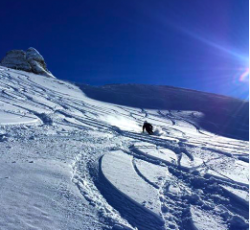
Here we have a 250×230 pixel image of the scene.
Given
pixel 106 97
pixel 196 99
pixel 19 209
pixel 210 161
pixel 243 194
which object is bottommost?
pixel 19 209

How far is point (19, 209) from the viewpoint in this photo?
2943mm

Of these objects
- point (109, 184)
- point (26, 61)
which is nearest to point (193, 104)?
point (109, 184)

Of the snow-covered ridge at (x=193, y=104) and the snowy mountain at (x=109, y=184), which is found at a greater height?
the snow-covered ridge at (x=193, y=104)

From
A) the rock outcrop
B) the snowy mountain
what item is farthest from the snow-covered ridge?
the snowy mountain

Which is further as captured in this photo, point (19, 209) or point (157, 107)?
point (157, 107)

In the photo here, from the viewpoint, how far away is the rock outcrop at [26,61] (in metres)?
35.9

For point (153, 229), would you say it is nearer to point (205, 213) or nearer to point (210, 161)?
point (205, 213)

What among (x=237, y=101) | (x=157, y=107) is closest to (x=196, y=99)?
(x=237, y=101)

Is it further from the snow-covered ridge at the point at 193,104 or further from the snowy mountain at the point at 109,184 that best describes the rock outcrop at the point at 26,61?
the snowy mountain at the point at 109,184

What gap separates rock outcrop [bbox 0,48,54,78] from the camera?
35.9 meters

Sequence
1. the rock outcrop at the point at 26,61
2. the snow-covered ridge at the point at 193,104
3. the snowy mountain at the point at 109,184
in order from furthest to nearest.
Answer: the rock outcrop at the point at 26,61
the snow-covered ridge at the point at 193,104
the snowy mountain at the point at 109,184

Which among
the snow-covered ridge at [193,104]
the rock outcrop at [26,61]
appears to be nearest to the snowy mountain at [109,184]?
the snow-covered ridge at [193,104]

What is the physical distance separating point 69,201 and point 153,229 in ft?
3.96

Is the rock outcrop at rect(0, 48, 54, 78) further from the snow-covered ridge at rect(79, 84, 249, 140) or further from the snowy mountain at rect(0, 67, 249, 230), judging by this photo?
the snowy mountain at rect(0, 67, 249, 230)
